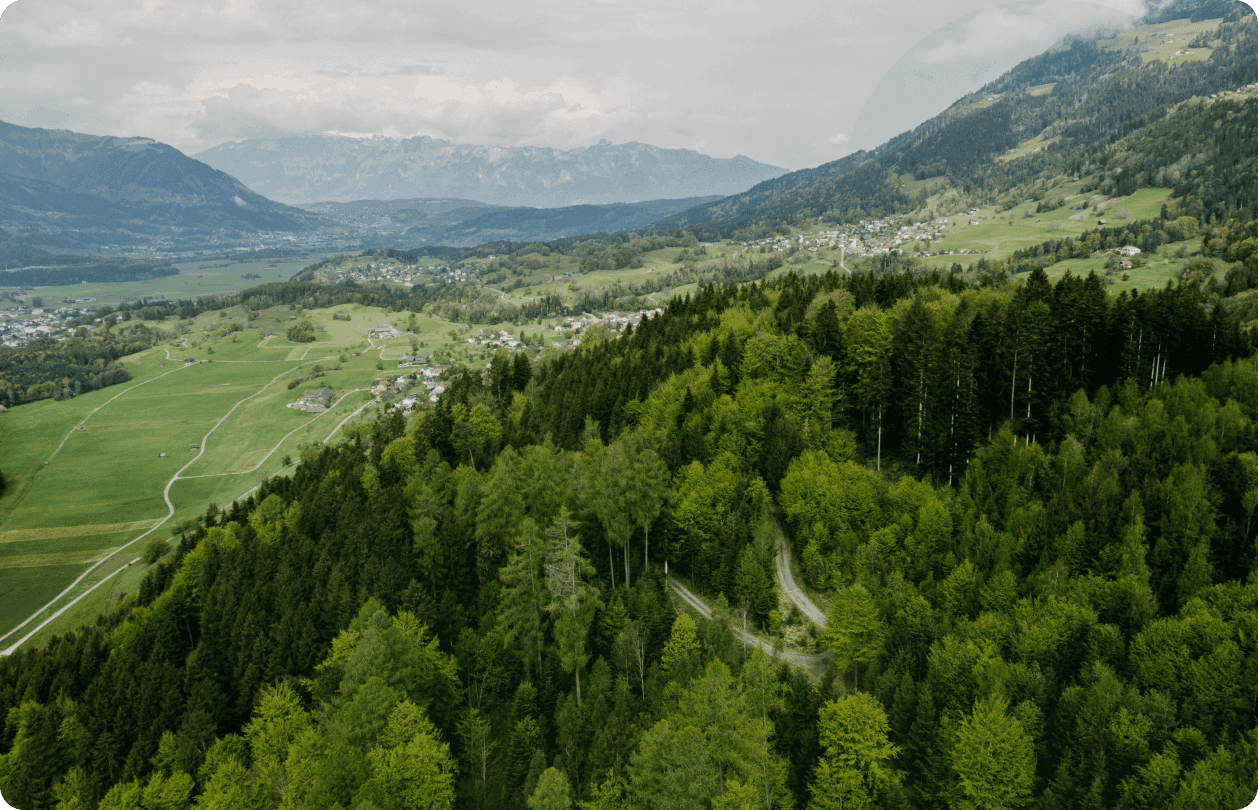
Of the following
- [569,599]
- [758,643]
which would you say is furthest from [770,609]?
[569,599]

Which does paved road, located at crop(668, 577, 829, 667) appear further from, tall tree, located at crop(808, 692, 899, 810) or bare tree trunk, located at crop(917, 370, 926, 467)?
bare tree trunk, located at crop(917, 370, 926, 467)

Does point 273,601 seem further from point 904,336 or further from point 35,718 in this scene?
point 904,336

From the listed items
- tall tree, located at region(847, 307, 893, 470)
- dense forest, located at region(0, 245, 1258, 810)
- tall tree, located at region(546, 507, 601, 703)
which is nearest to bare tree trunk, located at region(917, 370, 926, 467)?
dense forest, located at region(0, 245, 1258, 810)

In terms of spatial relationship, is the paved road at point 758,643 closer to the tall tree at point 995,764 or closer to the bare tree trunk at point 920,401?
the tall tree at point 995,764

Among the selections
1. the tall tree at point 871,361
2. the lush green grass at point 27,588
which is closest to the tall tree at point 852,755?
the tall tree at point 871,361

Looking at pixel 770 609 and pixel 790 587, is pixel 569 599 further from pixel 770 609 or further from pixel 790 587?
pixel 790 587
